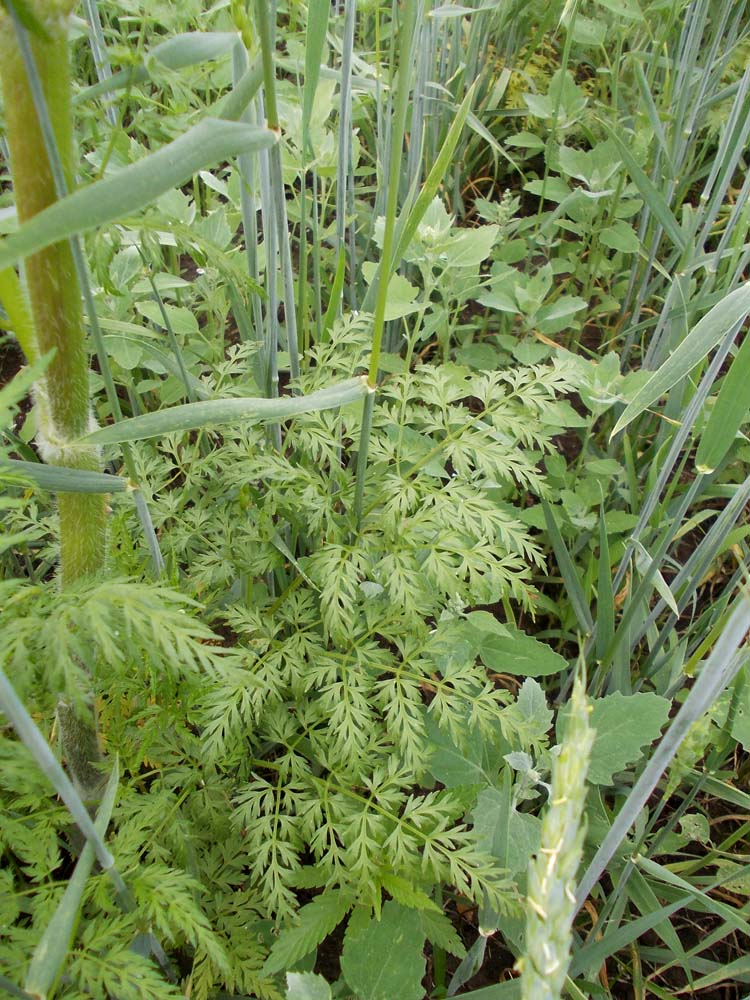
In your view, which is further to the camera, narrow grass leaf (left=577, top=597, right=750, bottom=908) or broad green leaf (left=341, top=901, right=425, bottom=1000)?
broad green leaf (left=341, top=901, right=425, bottom=1000)

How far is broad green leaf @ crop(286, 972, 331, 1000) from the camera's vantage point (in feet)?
Answer: 2.29

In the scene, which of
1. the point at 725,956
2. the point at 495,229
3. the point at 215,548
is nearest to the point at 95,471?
the point at 215,548

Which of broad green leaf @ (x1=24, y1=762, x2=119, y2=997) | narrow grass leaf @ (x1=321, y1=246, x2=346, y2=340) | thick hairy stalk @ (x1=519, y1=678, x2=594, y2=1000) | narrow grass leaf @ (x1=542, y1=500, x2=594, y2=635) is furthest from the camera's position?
narrow grass leaf @ (x1=542, y1=500, x2=594, y2=635)

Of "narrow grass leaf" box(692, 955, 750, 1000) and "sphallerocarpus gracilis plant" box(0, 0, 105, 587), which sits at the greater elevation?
"sphallerocarpus gracilis plant" box(0, 0, 105, 587)

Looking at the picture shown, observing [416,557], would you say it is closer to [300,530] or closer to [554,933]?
[300,530]

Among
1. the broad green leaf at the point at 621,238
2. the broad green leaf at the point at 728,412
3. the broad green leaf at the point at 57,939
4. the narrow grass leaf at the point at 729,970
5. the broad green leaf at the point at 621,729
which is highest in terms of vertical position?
the broad green leaf at the point at 728,412

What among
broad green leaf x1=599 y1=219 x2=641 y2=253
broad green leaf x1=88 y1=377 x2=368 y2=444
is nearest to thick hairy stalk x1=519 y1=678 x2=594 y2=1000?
broad green leaf x1=88 y1=377 x2=368 y2=444

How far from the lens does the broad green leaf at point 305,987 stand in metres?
0.70

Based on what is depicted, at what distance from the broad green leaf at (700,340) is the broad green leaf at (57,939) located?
72 centimetres

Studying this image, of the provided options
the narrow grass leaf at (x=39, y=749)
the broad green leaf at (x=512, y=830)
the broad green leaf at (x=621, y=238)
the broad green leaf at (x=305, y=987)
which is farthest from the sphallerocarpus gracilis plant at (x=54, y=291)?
the broad green leaf at (x=621, y=238)

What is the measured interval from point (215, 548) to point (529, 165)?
1.60 m

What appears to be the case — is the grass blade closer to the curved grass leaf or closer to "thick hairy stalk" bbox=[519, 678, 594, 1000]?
Result: the curved grass leaf

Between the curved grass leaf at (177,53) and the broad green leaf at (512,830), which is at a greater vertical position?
the curved grass leaf at (177,53)

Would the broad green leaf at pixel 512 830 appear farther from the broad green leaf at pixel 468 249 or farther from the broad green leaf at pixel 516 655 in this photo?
the broad green leaf at pixel 468 249
